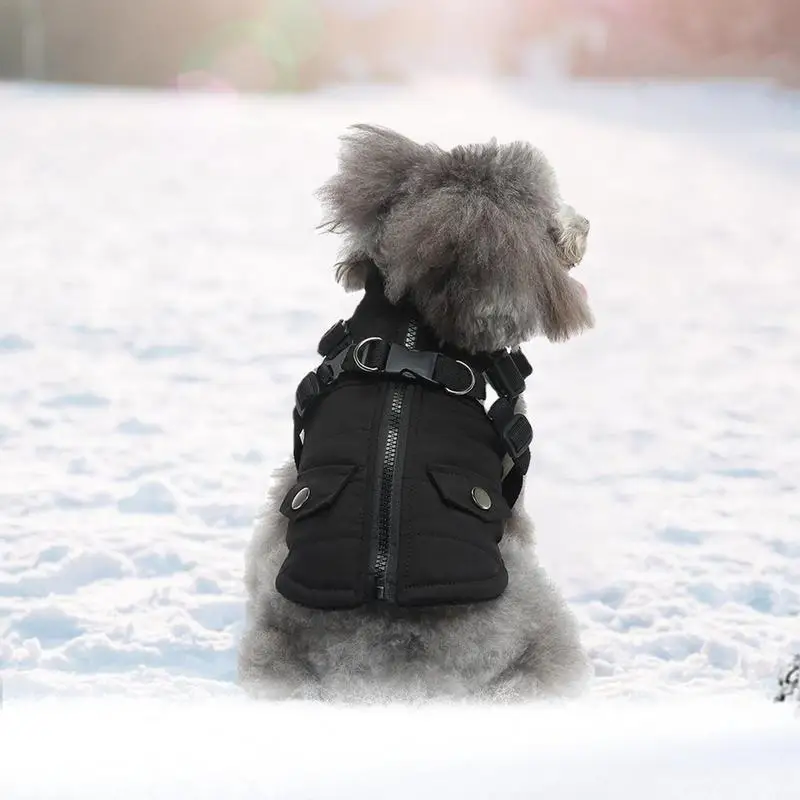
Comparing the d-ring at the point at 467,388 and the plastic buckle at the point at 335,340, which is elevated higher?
the plastic buckle at the point at 335,340

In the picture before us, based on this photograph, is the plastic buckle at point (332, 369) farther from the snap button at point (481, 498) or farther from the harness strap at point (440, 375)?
the snap button at point (481, 498)

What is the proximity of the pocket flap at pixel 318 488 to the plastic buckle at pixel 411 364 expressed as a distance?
0.76 feet

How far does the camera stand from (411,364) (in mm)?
2295

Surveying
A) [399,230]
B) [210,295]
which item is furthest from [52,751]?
[210,295]

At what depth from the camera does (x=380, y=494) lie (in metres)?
2.15

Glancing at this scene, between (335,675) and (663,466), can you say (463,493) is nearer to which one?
(335,675)

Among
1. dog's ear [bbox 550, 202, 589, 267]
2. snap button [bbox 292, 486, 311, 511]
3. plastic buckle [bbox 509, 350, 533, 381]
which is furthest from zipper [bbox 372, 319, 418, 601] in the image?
dog's ear [bbox 550, 202, 589, 267]

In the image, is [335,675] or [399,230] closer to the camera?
[335,675]

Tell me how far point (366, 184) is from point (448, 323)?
35 centimetres

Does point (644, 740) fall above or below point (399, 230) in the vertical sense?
below

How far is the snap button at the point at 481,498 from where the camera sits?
217cm

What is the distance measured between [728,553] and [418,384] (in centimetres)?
175

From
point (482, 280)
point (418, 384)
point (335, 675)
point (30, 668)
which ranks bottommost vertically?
point (30, 668)

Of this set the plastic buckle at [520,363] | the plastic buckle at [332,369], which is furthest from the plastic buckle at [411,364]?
the plastic buckle at [520,363]
